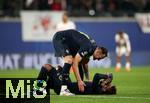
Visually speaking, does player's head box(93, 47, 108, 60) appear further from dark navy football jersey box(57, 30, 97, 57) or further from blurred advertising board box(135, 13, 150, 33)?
blurred advertising board box(135, 13, 150, 33)

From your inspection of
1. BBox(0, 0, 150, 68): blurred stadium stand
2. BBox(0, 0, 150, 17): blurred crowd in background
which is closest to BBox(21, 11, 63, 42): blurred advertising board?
BBox(0, 0, 150, 68): blurred stadium stand

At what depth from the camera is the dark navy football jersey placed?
16.8 meters

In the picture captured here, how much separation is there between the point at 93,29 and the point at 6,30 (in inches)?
176

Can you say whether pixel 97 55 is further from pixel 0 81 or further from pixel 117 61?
pixel 117 61

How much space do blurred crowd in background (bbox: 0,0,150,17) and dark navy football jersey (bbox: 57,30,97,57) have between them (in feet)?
54.0

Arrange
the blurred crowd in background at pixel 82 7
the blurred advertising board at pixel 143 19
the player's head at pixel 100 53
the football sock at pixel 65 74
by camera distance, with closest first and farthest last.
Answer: the player's head at pixel 100 53 < the football sock at pixel 65 74 < the blurred crowd in background at pixel 82 7 < the blurred advertising board at pixel 143 19

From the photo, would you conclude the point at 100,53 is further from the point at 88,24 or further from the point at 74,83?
the point at 88,24

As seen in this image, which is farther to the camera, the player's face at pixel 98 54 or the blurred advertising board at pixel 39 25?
the blurred advertising board at pixel 39 25

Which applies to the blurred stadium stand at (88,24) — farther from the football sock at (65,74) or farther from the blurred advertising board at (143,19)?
the football sock at (65,74)

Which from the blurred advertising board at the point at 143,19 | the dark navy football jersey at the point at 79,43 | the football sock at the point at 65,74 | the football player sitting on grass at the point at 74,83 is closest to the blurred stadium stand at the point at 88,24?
the blurred advertising board at the point at 143,19

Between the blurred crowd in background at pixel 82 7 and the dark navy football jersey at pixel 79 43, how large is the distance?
16468 mm

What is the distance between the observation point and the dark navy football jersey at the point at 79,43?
16766 millimetres

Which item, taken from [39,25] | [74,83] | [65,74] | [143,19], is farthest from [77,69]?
[143,19]

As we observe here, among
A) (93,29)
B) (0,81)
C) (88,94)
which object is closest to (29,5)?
(93,29)
